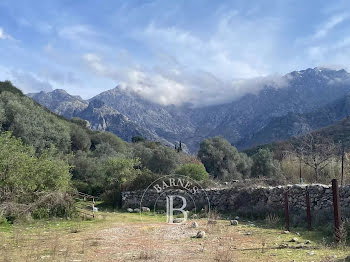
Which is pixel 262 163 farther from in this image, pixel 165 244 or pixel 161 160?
pixel 165 244

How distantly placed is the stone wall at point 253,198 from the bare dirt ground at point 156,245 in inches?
111

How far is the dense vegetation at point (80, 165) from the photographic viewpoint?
15156mm

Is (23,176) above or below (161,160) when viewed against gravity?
below

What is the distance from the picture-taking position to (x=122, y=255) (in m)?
8.07

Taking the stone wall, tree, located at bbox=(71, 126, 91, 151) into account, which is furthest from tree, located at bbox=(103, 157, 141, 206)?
tree, located at bbox=(71, 126, 91, 151)

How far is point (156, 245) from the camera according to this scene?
373 inches

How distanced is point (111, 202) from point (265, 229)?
13432 millimetres

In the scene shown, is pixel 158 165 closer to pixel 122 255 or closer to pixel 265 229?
pixel 265 229

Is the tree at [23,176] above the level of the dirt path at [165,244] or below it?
above

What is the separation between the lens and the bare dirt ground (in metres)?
7.68

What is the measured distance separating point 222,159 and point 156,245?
136ft

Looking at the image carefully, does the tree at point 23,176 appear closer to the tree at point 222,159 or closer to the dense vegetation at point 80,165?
the dense vegetation at point 80,165

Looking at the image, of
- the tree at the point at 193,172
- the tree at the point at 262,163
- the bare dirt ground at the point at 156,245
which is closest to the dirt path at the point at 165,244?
the bare dirt ground at the point at 156,245

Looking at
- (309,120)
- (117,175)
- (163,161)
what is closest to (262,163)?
(163,161)
